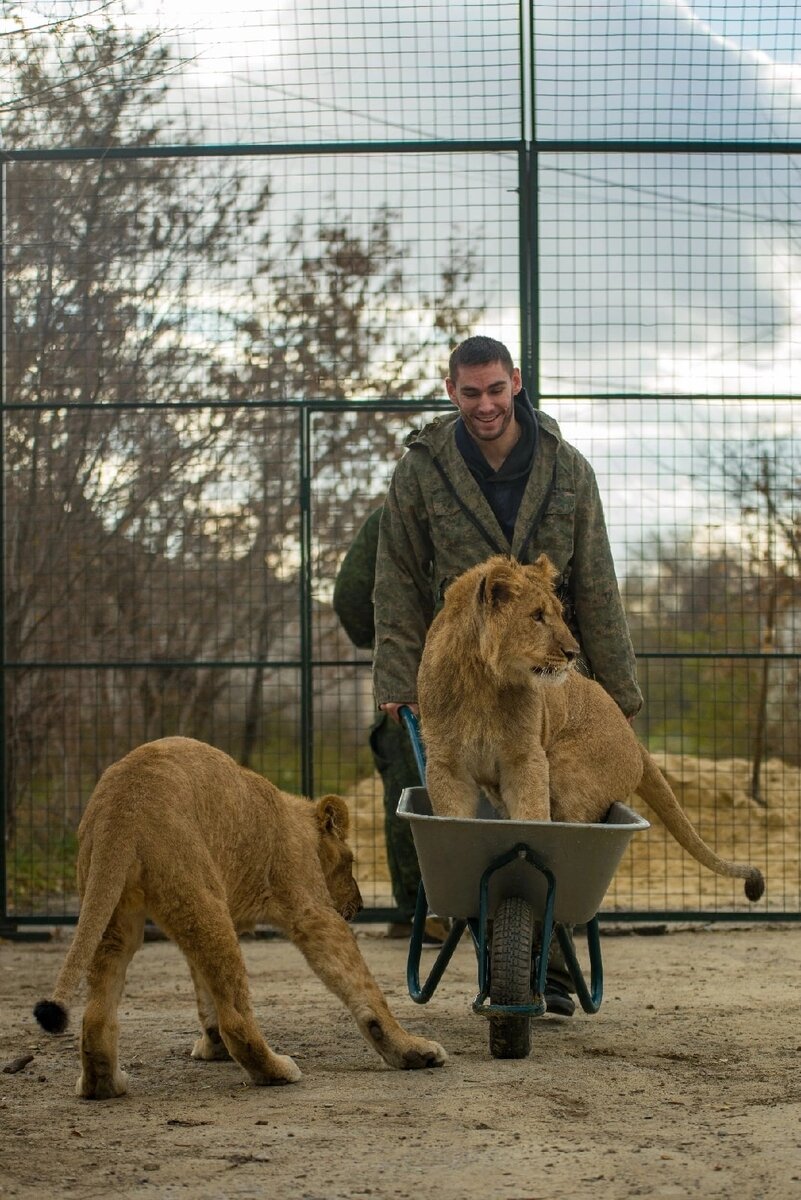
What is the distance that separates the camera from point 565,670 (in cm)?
437

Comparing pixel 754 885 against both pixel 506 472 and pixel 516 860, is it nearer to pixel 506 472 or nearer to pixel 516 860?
pixel 516 860

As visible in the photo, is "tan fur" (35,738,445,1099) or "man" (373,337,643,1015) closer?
"tan fur" (35,738,445,1099)

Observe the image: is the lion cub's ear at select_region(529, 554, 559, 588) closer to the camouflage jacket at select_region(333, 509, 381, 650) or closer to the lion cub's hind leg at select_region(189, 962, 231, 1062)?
the lion cub's hind leg at select_region(189, 962, 231, 1062)

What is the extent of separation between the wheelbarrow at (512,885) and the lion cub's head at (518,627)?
47 centimetres

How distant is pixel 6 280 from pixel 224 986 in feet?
18.4

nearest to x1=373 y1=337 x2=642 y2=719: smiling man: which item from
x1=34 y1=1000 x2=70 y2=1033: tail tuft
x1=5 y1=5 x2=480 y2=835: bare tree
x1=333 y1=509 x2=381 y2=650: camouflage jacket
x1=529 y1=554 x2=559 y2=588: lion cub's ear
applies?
x1=529 y1=554 x2=559 y2=588: lion cub's ear

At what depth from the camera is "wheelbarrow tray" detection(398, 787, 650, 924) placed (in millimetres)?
4215

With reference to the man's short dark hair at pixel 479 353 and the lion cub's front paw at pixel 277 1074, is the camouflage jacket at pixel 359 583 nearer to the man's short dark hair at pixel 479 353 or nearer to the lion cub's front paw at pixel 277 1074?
the man's short dark hair at pixel 479 353

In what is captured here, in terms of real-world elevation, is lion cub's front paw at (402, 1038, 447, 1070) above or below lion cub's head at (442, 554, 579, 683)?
below

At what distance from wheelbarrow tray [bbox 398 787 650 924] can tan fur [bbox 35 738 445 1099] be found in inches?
14.5

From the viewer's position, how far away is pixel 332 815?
493 cm

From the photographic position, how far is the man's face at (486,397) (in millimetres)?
5008

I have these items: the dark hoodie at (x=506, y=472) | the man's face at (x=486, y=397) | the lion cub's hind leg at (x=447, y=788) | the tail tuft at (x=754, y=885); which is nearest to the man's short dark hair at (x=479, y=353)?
the man's face at (x=486, y=397)

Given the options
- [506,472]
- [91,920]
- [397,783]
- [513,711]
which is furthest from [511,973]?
[397,783]
